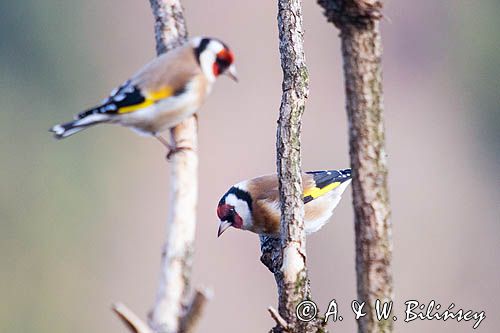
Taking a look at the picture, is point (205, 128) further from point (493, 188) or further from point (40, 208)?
point (493, 188)

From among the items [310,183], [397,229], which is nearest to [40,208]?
[397,229]

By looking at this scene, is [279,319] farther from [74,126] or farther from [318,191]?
[318,191]

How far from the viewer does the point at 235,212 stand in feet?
8.91

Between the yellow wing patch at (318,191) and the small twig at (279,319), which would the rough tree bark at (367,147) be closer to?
the small twig at (279,319)

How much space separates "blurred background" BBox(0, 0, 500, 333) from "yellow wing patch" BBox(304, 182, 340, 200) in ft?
13.2

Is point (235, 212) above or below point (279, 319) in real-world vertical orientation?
above

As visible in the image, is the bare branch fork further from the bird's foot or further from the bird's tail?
the bird's tail

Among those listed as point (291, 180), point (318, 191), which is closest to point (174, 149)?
point (291, 180)

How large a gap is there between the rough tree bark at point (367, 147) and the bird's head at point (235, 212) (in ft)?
3.01

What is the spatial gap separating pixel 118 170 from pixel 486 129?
4.07m

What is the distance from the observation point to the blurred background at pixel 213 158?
7.58 metres

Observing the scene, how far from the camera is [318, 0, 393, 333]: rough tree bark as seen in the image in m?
1.74

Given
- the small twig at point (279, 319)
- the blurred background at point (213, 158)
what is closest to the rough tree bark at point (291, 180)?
the small twig at point (279, 319)

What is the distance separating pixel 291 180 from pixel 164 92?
1.82 feet
